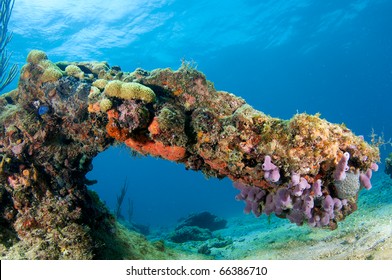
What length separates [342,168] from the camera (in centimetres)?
391

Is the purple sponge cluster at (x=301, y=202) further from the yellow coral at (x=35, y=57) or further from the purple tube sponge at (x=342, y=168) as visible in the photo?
the yellow coral at (x=35, y=57)

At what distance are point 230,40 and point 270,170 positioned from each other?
4114cm

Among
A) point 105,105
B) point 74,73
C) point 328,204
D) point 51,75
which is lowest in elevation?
point 328,204

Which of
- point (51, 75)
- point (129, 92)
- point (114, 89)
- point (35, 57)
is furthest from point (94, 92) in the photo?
point (35, 57)

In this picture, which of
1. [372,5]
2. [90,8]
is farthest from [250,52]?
[90,8]

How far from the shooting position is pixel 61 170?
602cm

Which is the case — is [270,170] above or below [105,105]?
below

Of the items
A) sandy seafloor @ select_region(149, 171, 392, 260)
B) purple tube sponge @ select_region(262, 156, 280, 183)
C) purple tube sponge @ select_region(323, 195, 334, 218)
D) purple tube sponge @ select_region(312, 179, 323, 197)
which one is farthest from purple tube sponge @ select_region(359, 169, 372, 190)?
purple tube sponge @ select_region(262, 156, 280, 183)

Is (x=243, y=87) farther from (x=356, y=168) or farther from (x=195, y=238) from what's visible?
(x=356, y=168)

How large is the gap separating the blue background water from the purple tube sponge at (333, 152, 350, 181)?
107 centimetres

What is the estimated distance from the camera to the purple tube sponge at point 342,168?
12.6ft

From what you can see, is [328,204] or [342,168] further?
[328,204]

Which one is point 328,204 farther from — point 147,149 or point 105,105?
point 105,105
